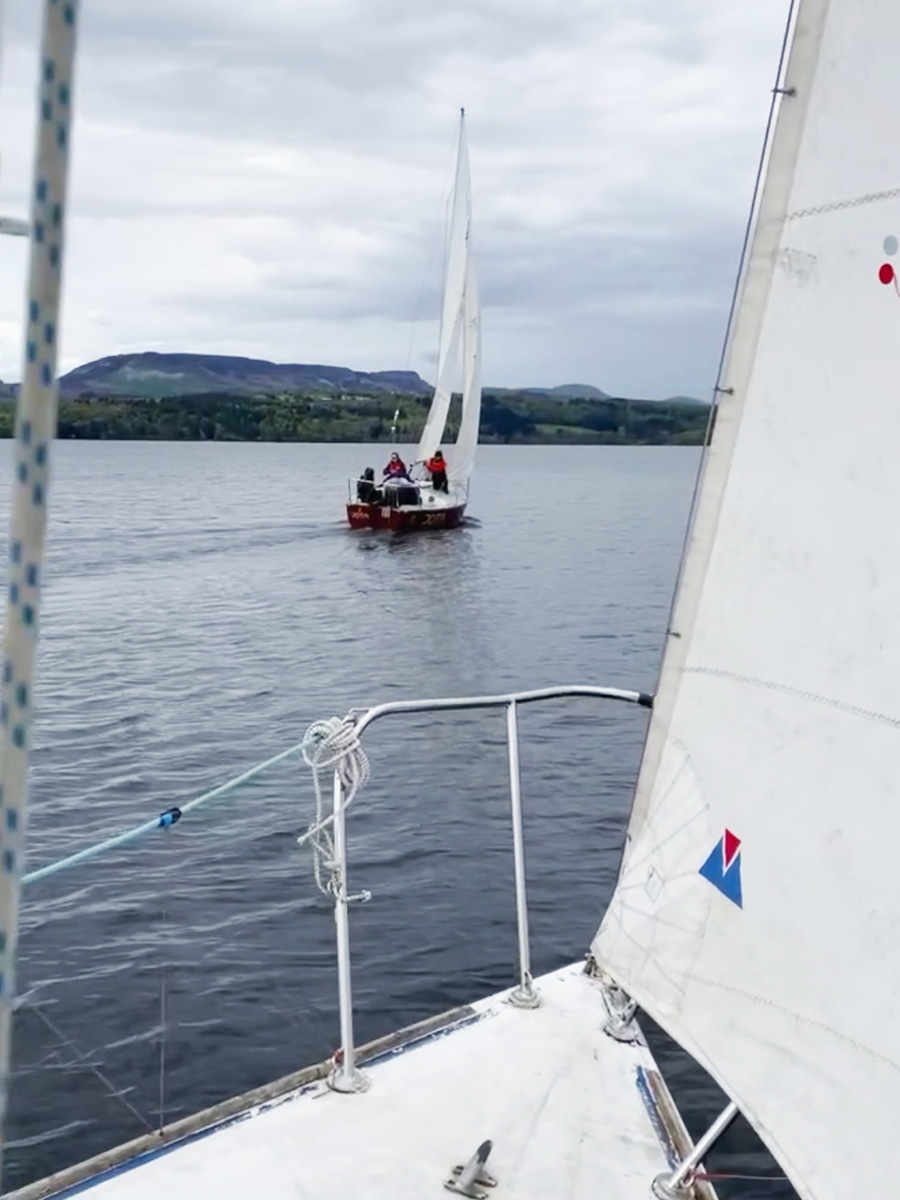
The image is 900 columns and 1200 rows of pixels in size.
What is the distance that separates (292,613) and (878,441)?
1114 inches

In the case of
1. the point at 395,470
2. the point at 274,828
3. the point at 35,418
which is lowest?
the point at 274,828

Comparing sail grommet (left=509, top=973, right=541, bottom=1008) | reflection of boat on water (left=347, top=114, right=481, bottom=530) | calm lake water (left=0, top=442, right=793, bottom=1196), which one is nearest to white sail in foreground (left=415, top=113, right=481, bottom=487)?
reflection of boat on water (left=347, top=114, right=481, bottom=530)

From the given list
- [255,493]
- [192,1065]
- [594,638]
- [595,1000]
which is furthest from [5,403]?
[255,493]

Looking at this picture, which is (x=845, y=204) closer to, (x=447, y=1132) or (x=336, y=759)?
(x=336, y=759)

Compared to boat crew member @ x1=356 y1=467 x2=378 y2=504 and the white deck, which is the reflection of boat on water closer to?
boat crew member @ x1=356 y1=467 x2=378 y2=504

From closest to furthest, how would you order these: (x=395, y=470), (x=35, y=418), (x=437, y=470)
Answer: (x=35, y=418)
(x=395, y=470)
(x=437, y=470)

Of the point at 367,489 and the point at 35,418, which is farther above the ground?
the point at 35,418

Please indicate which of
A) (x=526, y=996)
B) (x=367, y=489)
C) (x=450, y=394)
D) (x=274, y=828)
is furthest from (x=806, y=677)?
(x=450, y=394)

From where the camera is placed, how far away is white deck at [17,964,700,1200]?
3.26m

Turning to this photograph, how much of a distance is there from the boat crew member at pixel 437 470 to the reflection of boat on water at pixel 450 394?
0.96ft

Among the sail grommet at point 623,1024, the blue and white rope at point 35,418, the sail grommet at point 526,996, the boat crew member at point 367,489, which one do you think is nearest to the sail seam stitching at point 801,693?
the sail grommet at point 623,1024

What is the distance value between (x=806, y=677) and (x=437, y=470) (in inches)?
1783

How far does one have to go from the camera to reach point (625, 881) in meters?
3.44

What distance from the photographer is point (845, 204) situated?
9.14 ft
